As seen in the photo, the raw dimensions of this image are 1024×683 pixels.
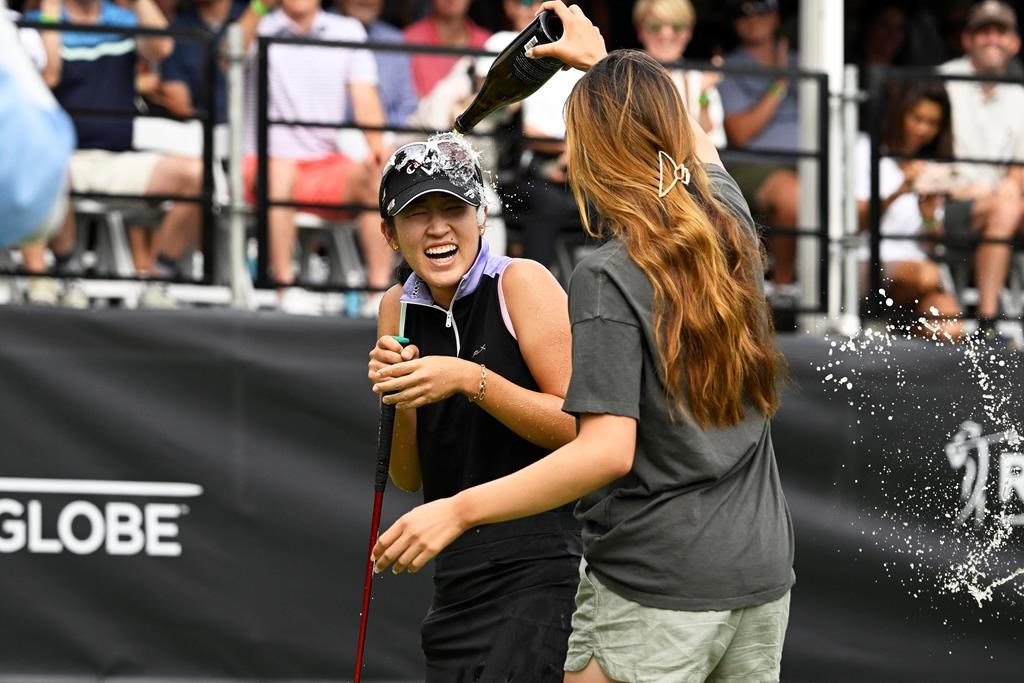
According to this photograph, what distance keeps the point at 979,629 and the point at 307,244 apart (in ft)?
10.2

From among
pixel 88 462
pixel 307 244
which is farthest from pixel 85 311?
pixel 307 244

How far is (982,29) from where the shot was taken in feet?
24.3

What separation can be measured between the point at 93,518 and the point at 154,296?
902 millimetres

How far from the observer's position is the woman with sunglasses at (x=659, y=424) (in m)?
3.03

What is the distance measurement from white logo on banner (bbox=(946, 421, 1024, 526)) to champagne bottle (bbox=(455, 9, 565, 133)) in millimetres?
2997

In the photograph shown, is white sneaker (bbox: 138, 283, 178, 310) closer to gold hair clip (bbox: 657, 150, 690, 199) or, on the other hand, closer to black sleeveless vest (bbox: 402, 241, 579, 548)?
black sleeveless vest (bbox: 402, 241, 579, 548)

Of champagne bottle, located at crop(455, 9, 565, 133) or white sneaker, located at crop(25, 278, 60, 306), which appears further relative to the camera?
white sneaker, located at crop(25, 278, 60, 306)

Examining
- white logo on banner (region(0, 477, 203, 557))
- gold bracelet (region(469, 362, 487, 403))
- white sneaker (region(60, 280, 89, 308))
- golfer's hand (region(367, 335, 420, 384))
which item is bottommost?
white logo on banner (region(0, 477, 203, 557))

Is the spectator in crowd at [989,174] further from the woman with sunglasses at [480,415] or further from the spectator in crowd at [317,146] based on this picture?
the woman with sunglasses at [480,415]

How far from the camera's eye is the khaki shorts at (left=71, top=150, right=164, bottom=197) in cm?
616

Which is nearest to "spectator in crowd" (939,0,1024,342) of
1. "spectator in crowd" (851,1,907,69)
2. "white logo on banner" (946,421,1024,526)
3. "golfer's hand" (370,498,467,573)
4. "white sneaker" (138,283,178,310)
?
"white logo on banner" (946,421,1024,526)

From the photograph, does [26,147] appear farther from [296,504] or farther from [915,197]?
[915,197]

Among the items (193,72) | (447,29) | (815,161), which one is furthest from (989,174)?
(193,72)

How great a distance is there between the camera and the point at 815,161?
6.56m
